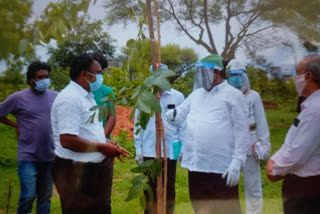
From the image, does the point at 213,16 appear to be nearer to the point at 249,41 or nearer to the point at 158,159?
the point at 249,41

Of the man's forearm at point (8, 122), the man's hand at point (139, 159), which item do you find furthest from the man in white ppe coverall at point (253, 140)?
the man's forearm at point (8, 122)

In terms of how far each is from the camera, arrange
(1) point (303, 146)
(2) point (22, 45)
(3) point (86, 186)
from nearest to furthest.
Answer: (2) point (22, 45)
(1) point (303, 146)
(3) point (86, 186)

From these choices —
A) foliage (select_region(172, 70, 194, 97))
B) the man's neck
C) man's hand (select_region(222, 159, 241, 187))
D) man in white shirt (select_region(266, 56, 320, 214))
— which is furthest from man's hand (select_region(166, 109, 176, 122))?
the man's neck

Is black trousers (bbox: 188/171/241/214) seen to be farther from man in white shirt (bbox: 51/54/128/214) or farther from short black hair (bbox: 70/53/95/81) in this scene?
short black hair (bbox: 70/53/95/81)

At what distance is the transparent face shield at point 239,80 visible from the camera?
5.90 ft

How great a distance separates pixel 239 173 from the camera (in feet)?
6.20

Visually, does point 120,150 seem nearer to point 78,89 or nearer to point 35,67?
point 78,89

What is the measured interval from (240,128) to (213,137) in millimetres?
138

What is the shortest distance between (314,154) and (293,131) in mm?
136

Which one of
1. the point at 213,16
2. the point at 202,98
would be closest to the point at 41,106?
the point at 202,98

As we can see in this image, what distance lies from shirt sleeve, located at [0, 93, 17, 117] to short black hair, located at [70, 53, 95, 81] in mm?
323

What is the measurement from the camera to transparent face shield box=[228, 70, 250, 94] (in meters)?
1.80

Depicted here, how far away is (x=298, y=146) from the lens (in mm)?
1700

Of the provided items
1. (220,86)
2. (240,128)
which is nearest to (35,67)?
(220,86)
